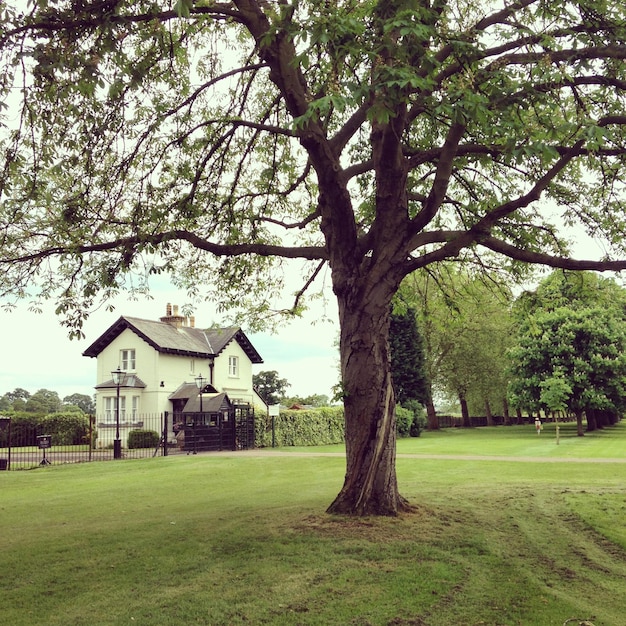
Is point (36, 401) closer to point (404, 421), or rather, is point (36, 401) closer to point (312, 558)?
point (404, 421)

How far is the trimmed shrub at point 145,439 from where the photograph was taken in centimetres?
3100

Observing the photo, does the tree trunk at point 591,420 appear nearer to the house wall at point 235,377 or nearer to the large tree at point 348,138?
the house wall at point 235,377

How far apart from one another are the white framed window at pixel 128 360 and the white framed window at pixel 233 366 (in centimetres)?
744

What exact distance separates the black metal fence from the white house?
0.34 meters

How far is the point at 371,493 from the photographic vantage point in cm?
888

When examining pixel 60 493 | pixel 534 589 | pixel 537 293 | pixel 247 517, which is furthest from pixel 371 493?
pixel 60 493

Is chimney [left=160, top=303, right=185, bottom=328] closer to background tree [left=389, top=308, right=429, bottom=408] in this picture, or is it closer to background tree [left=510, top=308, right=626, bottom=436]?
background tree [left=389, top=308, right=429, bottom=408]

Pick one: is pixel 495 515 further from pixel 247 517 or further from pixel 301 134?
pixel 301 134

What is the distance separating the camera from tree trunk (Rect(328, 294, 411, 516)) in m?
8.88

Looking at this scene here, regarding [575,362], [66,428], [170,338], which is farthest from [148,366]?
[575,362]

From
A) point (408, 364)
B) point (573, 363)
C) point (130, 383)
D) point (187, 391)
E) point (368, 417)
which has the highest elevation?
point (408, 364)

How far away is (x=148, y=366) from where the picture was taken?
36.7m

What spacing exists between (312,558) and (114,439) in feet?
94.3

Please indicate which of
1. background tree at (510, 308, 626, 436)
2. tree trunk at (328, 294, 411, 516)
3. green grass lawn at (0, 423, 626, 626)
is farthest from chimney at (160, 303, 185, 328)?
tree trunk at (328, 294, 411, 516)
